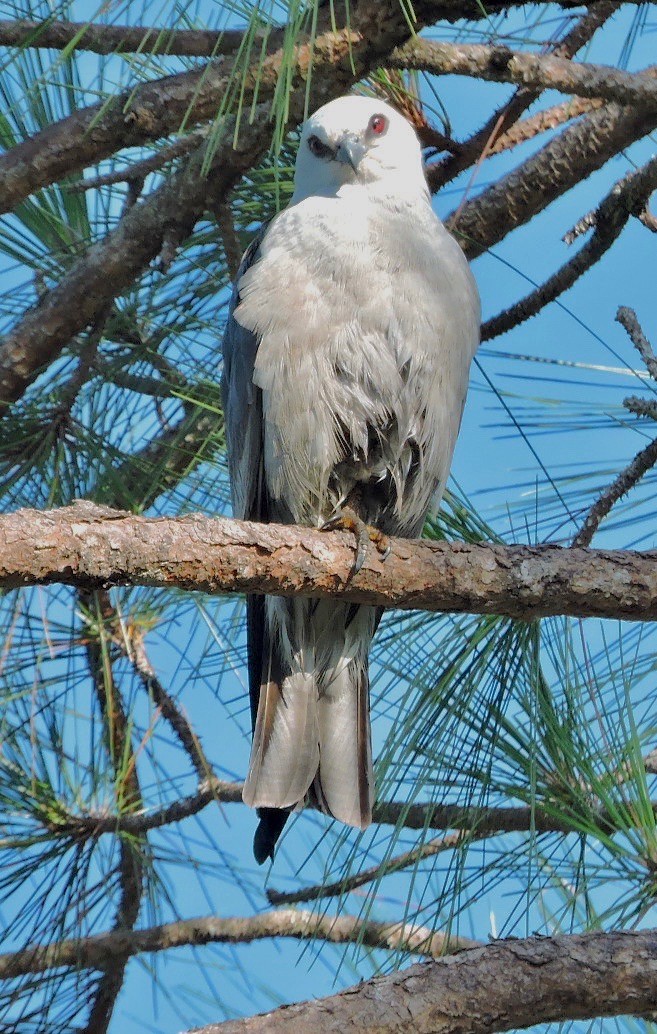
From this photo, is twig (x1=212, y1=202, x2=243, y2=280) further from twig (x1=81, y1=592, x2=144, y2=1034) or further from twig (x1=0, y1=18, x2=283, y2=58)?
twig (x1=81, y1=592, x2=144, y2=1034)

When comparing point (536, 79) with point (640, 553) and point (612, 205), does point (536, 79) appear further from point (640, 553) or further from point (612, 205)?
point (640, 553)

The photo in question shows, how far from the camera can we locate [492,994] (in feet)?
5.53

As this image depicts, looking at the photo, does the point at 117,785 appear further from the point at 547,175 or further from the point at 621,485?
the point at 547,175

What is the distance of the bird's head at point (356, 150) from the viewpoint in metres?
3.06

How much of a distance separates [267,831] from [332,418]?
0.93m

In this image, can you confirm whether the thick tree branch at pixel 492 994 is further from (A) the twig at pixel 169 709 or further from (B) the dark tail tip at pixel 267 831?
(A) the twig at pixel 169 709

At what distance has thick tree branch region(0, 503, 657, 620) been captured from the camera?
6.17 ft

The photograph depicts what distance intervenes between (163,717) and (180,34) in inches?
75.7

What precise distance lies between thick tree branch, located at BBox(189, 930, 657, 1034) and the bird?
808 mm

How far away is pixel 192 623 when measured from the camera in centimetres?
371

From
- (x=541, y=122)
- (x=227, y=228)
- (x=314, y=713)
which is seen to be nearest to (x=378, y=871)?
(x=314, y=713)

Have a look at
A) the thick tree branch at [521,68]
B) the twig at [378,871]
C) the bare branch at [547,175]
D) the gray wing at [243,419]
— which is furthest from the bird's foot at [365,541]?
the bare branch at [547,175]

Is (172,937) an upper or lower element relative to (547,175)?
lower

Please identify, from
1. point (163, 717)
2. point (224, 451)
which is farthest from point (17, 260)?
point (163, 717)
